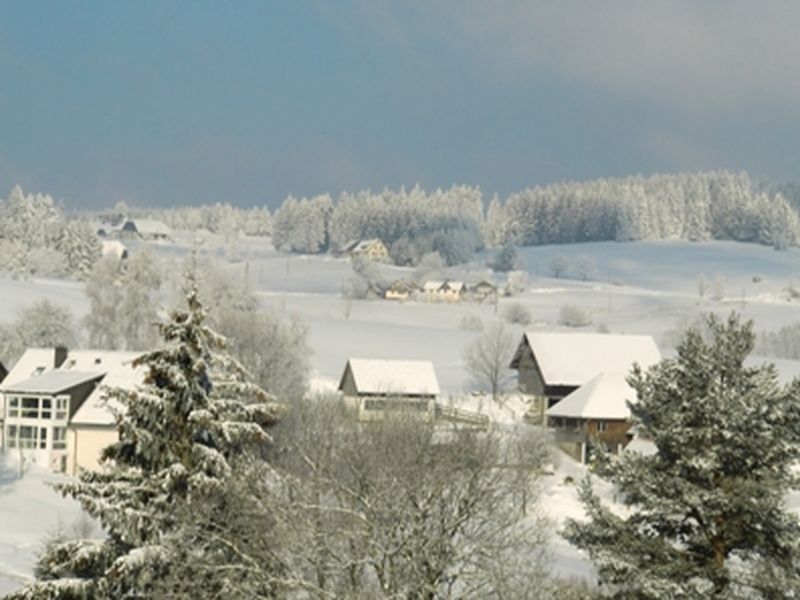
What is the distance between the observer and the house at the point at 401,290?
173750 mm

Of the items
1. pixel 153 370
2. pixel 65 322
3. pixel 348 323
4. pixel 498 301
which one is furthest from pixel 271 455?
pixel 498 301

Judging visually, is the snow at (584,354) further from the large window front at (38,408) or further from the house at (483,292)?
the house at (483,292)

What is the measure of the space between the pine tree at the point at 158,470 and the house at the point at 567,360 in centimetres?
5648

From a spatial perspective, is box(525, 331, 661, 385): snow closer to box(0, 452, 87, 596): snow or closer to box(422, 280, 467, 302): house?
box(0, 452, 87, 596): snow

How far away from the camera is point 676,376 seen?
1883 cm

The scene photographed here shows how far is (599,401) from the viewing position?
6944cm

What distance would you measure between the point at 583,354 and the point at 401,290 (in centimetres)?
9582

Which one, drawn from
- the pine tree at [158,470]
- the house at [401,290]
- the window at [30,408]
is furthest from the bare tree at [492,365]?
the house at [401,290]

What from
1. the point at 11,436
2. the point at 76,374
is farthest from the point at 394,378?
the point at 11,436

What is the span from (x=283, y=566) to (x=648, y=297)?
15524cm

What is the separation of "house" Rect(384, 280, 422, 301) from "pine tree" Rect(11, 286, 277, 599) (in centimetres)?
14950

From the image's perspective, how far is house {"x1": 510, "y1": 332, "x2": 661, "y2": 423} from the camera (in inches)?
3100

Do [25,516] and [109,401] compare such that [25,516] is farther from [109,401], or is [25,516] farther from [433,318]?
[433,318]

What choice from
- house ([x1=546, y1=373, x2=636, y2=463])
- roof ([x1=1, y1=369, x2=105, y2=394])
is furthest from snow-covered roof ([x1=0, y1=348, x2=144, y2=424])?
house ([x1=546, y1=373, x2=636, y2=463])
